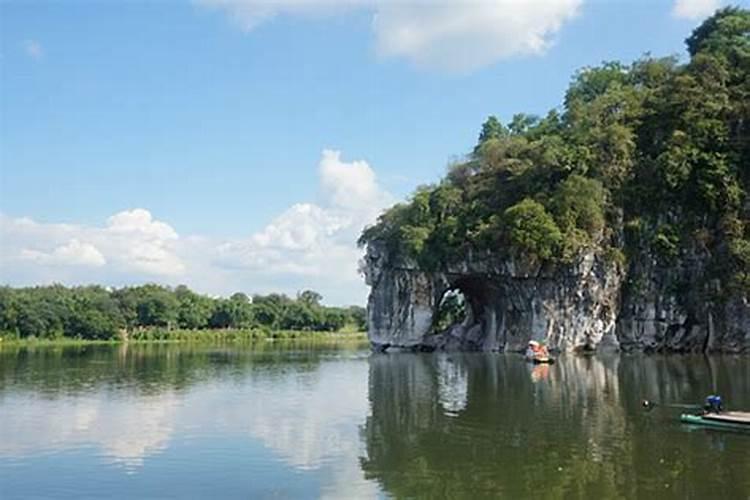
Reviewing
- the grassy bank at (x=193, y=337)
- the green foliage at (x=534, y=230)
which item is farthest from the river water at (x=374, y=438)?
the grassy bank at (x=193, y=337)

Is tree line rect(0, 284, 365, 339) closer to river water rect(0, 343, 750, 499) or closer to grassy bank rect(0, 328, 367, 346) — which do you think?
grassy bank rect(0, 328, 367, 346)

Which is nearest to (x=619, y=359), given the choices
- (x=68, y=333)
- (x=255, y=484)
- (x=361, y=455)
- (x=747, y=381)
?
(x=747, y=381)

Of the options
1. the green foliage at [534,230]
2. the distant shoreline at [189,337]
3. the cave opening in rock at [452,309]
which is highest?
the green foliage at [534,230]

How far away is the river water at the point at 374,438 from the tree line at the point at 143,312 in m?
55.3

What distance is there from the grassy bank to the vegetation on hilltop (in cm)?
4391

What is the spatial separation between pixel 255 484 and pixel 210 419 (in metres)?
8.88

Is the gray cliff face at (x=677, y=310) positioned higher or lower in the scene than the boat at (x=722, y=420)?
higher

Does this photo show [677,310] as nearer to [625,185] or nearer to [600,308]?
[600,308]

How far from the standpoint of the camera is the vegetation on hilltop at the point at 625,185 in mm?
50281

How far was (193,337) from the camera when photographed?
100125 mm

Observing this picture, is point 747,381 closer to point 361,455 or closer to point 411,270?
point 361,455

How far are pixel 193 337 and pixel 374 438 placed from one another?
274 feet

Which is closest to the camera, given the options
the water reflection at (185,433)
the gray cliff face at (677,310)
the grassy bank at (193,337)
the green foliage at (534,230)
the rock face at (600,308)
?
the water reflection at (185,433)

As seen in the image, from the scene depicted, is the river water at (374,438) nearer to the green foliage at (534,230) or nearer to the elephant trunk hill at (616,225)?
the green foliage at (534,230)
